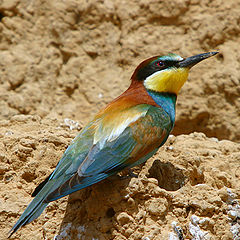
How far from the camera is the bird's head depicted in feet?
9.89

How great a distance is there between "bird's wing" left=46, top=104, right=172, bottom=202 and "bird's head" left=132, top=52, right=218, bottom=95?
0.31m

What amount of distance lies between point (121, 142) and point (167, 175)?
1.08 ft

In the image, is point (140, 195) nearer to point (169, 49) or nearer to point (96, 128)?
point (96, 128)

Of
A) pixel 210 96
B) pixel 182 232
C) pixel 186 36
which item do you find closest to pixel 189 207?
pixel 182 232

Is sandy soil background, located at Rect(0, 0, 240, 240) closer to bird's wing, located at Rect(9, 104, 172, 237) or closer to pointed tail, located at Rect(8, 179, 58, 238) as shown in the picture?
bird's wing, located at Rect(9, 104, 172, 237)

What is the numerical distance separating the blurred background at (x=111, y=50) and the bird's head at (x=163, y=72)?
0.98 m

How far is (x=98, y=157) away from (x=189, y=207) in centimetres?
54

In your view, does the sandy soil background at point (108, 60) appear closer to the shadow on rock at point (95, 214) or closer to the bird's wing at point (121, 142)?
the bird's wing at point (121, 142)

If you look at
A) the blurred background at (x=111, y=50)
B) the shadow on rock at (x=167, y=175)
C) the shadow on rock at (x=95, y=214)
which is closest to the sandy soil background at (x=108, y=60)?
the blurred background at (x=111, y=50)

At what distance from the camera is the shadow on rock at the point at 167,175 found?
251 centimetres

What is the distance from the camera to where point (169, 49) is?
4156 millimetres

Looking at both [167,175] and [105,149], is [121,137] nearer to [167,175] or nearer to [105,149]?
[105,149]

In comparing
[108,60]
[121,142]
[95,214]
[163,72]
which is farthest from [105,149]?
[108,60]

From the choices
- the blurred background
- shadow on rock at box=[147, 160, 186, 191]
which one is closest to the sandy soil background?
the blurred background
